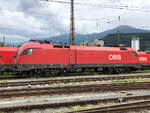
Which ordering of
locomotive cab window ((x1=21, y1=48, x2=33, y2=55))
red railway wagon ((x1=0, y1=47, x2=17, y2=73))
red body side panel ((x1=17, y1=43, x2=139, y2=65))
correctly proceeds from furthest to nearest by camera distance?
red railway wagon ((x1=0, y1=47, x2=17, y2=73)), red body side panel ((x1=17, y1=43, x2=139, y2=65)), locomotive cab window ((x1=21, y1=48, x2=33, y2=55))

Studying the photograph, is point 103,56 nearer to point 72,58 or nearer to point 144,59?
point 72,58

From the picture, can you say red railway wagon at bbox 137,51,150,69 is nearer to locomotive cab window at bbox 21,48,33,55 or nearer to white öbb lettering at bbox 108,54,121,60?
white öbb lettering at bbox 108,54,121,60

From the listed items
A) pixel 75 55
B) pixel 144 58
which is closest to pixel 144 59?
pixel 144 58

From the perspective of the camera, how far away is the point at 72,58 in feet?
62.6

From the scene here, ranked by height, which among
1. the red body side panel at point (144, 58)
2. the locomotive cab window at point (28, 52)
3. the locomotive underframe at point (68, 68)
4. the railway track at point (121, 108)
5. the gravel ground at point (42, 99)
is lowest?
the gravel ground at point (42, 99)

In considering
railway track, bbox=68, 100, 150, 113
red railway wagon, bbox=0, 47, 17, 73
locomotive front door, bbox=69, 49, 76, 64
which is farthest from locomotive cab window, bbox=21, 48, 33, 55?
railway track, bbox=68, 100, 150, 113

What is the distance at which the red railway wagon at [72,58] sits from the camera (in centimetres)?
1714

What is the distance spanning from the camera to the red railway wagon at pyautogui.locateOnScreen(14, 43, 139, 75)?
56.2 feet

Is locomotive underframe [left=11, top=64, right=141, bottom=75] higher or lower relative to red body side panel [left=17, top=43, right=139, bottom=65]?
lower

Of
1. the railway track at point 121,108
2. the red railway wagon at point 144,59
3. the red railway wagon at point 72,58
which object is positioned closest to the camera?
the railway track at point 121,108

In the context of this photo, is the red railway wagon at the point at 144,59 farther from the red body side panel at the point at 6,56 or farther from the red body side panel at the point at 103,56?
the red body side panel at the point at 6,56

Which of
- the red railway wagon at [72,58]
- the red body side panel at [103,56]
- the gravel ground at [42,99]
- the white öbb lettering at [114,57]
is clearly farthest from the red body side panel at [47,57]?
the gravel ground at [42,99]

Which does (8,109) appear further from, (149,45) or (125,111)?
(149,45)

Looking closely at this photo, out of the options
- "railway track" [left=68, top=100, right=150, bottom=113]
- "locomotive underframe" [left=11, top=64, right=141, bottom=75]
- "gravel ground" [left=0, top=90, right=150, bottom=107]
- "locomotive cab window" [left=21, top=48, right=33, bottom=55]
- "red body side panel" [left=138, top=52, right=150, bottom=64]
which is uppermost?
"locomotive cab window" [left=21, top=48, right=33, bottom=55]
